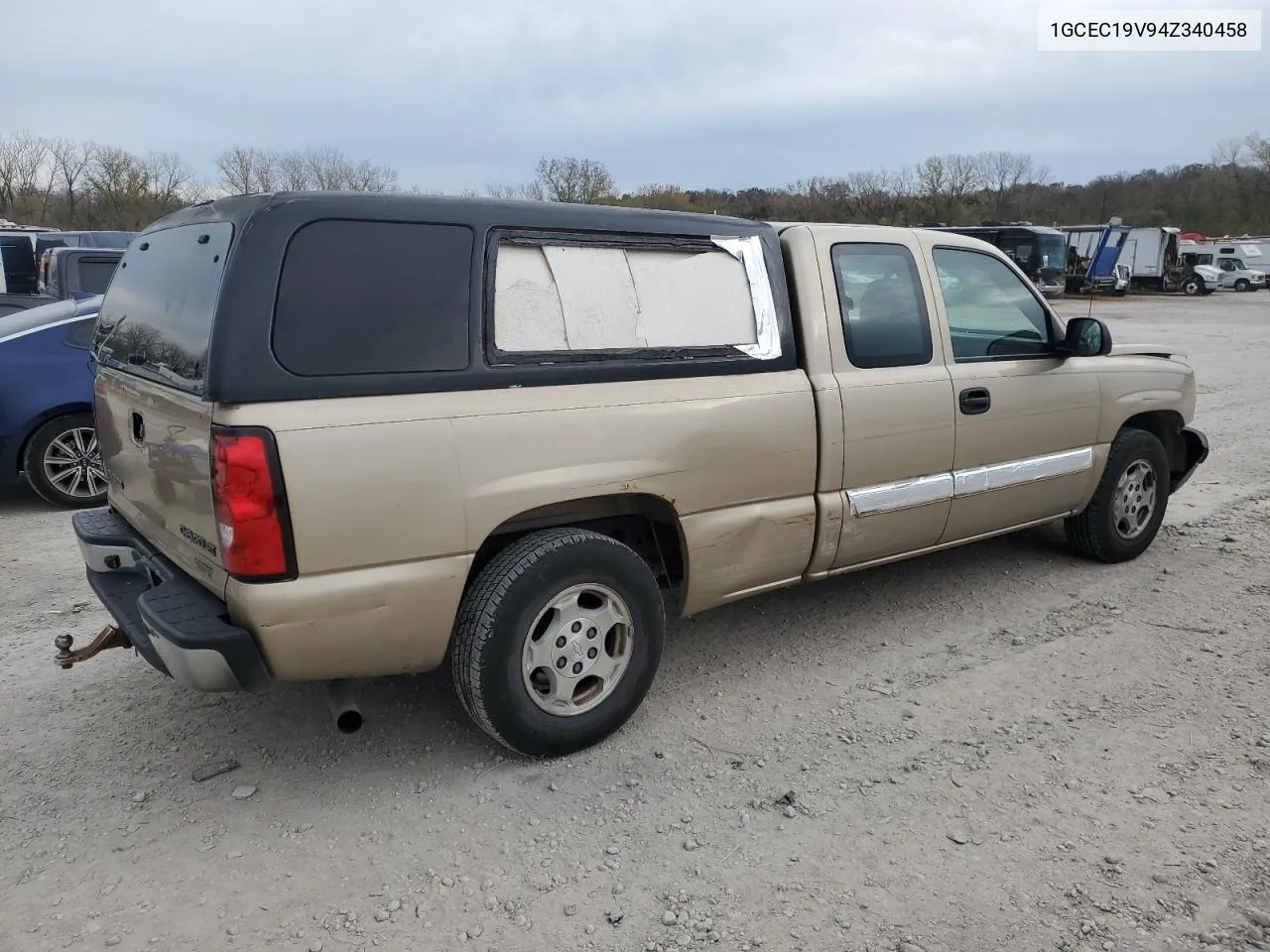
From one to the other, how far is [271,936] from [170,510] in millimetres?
1380

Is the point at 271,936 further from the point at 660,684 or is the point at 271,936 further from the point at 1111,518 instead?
the point at 1111,518

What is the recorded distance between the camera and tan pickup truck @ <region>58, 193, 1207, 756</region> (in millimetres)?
2773

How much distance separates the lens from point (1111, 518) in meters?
5.36

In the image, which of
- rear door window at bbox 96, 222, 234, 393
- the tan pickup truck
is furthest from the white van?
rear door window at bbox 96, 222, 234, 393

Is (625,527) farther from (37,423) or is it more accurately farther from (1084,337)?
(37,423)

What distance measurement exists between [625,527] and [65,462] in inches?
199

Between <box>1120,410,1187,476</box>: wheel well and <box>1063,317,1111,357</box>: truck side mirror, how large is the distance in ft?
2.32

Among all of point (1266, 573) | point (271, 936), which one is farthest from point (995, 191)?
point (271, 936)

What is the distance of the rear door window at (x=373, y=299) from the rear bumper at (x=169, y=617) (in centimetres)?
82

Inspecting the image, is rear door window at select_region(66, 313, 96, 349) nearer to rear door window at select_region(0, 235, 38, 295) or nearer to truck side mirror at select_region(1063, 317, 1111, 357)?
truck side mirror at select_region(1063, 317, 1111, 357)

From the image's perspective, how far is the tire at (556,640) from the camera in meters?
3.14

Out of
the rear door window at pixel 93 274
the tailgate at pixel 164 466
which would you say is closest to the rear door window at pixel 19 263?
the rear door window at pixel 93 274

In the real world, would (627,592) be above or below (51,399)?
below

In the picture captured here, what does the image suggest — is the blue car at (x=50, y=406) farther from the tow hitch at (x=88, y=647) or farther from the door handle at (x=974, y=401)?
the door handle at (x=974, y=401)
